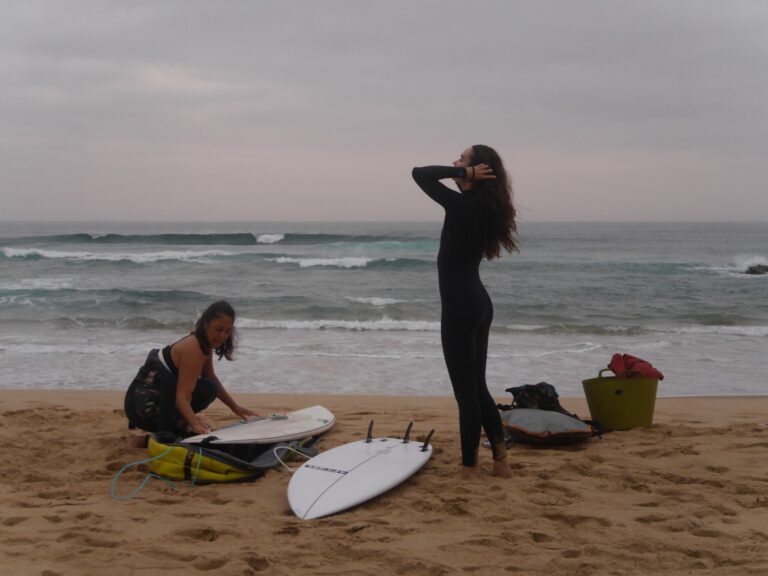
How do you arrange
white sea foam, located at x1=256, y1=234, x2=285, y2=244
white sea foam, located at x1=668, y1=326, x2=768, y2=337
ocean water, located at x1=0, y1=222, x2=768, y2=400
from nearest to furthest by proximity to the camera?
ocean water, located at x1=0, y1=222, x2=768, y2=400
white sea foam, located at x1=668, y1=326, x2=768, y2=337
white sea foam, located at x1=256, y1=234, x2=285, y2=244

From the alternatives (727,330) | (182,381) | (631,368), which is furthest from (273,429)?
(727,330)

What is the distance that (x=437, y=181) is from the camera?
3.68 meters

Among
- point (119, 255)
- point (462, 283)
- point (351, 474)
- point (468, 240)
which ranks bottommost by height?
point (351, 474)

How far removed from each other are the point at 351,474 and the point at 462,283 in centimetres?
119

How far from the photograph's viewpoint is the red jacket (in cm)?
511

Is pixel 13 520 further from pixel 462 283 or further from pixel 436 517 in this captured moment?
pixel 462 283

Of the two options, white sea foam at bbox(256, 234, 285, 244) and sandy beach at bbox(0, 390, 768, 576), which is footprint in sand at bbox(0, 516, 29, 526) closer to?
sandy beach at bbox(0, 390, 768, 576)

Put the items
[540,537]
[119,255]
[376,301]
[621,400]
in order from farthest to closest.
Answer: [119,255], [376,301], [621,400], [540,537]

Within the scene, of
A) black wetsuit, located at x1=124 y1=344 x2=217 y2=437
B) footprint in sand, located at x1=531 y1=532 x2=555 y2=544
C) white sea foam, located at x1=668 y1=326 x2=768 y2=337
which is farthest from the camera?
white sea foam, located at x1=668 y1=326 x2=768 y2=337

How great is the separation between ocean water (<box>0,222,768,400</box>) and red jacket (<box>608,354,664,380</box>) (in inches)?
100.0

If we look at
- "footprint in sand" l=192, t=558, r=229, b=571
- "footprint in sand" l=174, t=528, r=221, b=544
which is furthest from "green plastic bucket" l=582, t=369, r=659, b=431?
"footprint in sand" l=192, t=558, r=229, b=571

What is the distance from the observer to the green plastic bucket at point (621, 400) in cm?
505

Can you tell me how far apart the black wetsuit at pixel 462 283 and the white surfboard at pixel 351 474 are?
527 mm

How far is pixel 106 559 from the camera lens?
2.81 meters
